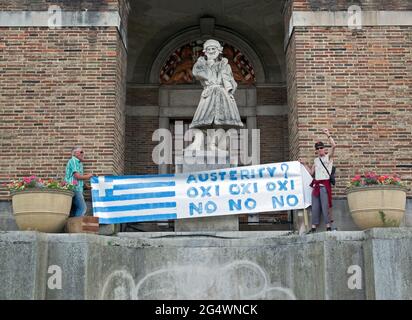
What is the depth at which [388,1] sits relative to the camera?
12.3 meters

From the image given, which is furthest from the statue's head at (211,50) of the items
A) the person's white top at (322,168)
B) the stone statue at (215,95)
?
the person's white top at (322,168)

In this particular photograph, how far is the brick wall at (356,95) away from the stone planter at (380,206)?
6.10 ft

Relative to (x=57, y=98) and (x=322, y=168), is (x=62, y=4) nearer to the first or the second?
(x=57, y=98)

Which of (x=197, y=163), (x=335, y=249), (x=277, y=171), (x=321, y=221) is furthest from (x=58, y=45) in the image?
(x=335, y=249)

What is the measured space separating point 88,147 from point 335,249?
5.23 meters

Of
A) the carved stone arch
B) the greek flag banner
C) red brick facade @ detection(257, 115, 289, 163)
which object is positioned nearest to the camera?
the greek flag banner

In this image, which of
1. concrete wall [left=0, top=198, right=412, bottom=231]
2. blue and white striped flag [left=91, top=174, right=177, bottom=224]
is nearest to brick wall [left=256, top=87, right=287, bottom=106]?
concrete wall [left=0, top=198, right=412, bottom=231]

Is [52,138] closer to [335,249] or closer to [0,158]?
[0,158]

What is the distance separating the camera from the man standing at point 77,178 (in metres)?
10.5

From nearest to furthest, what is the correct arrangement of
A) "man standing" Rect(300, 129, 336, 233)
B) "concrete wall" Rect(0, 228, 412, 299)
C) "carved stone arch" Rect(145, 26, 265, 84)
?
"concrete wall" Rect(0, 228, 412, 299)
"man standing" Rect(300, 129, 336, 233)
"carved stone arch" Rect(145, 26, 265, 84)

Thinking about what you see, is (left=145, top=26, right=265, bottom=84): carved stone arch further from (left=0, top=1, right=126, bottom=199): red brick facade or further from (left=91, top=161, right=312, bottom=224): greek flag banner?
(left=91, top=161, right=312, bottom=224): greek flag banner

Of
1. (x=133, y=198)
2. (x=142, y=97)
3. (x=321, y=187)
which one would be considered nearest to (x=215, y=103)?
(x=133, y=198)

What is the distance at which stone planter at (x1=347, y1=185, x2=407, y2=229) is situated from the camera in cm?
937

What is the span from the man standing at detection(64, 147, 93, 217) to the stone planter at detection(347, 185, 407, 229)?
14.9ft
